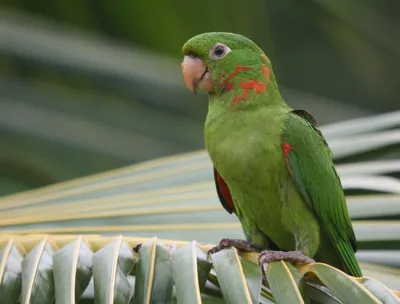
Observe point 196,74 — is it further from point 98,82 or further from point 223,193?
point 98,82

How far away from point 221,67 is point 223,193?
0.33 metres

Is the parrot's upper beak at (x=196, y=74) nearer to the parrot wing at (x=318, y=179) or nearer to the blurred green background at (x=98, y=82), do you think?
the parrot wing at (x=318, y=179)

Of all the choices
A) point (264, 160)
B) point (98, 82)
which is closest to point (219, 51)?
point (264, 160)

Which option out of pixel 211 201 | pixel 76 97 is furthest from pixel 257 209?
pixel 76 97

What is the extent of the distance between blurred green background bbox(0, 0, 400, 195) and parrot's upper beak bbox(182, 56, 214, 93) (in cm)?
114

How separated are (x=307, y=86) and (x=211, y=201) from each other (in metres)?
2.55

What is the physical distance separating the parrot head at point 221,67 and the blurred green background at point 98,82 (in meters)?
1.15

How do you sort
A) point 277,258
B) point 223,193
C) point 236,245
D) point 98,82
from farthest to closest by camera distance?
point 98,82 < point 223,193 < point 236,245 < point 277,258

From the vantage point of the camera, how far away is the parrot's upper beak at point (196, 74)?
189 cm

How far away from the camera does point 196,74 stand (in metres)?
1.90

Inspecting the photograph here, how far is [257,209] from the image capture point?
1836mm

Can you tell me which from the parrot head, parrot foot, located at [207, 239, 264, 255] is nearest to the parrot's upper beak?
the parrot head

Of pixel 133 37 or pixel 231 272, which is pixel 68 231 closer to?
pixel 231 272

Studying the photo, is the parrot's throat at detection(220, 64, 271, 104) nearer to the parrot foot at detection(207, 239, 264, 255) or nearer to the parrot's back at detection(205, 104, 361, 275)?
the parrot's back at detection(205, 104, 361, 275)
